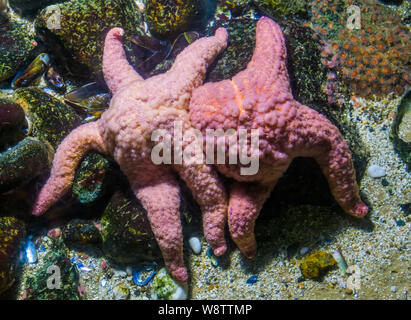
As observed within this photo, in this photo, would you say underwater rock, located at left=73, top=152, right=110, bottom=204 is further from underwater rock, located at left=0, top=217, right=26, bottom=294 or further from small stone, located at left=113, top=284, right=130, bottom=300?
small stone, located at left=113, top=284, right=130, bottom=300

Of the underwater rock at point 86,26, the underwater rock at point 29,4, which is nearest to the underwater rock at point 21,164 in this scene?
the underwater rock at point 86,26

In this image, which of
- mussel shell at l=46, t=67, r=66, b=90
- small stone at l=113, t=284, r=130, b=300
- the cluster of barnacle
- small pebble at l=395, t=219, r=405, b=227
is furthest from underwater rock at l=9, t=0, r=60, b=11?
small pebble at l=395, t=219, r=405, b=227

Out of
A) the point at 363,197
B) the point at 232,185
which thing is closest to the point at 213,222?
the point at 232,185

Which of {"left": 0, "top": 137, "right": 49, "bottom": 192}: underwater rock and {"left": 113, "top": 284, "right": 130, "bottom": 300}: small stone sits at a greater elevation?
{"left": 0, "top": 137, "right": 49, "bottom": 192}: underwater rock

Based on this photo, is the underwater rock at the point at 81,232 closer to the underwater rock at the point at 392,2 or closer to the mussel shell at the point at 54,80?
the mussel shell at the point at 54,80

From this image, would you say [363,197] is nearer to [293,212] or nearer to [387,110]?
[293,212]

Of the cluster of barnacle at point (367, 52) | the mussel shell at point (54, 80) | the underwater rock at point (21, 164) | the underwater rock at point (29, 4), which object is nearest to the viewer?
the underwater rock at point (21, 164)
